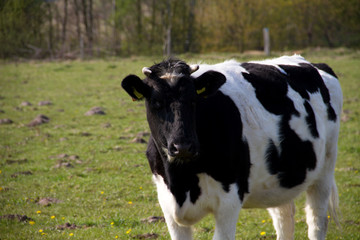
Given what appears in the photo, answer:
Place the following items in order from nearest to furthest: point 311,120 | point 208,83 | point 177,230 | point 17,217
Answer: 1. point 208,83
2. point 177,230
3. point 311,120
4. point 17,217

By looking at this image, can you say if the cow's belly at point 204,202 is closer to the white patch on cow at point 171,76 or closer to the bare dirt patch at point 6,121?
the white patch on cow at point 171,76

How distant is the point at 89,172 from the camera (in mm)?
9656

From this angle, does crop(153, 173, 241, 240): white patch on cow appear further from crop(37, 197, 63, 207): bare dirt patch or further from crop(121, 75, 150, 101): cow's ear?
crop(37, 197, 63, 207): bare dirt patch

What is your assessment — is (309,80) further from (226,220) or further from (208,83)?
(226,220)

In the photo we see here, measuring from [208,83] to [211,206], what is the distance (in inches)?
47.0

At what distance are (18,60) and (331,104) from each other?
22.8 meters

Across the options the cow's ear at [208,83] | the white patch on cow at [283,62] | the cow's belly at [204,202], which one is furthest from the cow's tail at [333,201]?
the cow's ear at [208,83]

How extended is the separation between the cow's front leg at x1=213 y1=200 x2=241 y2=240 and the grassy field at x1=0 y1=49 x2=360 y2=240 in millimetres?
1972

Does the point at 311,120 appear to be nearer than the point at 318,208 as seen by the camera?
Yes

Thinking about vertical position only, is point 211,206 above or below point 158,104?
below

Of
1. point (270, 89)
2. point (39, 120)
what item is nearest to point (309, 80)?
point (270, 89)

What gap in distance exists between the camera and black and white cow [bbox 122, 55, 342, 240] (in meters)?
4.19

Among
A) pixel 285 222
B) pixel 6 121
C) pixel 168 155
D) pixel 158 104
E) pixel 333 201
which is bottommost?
pixel 6 121

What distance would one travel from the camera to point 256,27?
37.8 m
